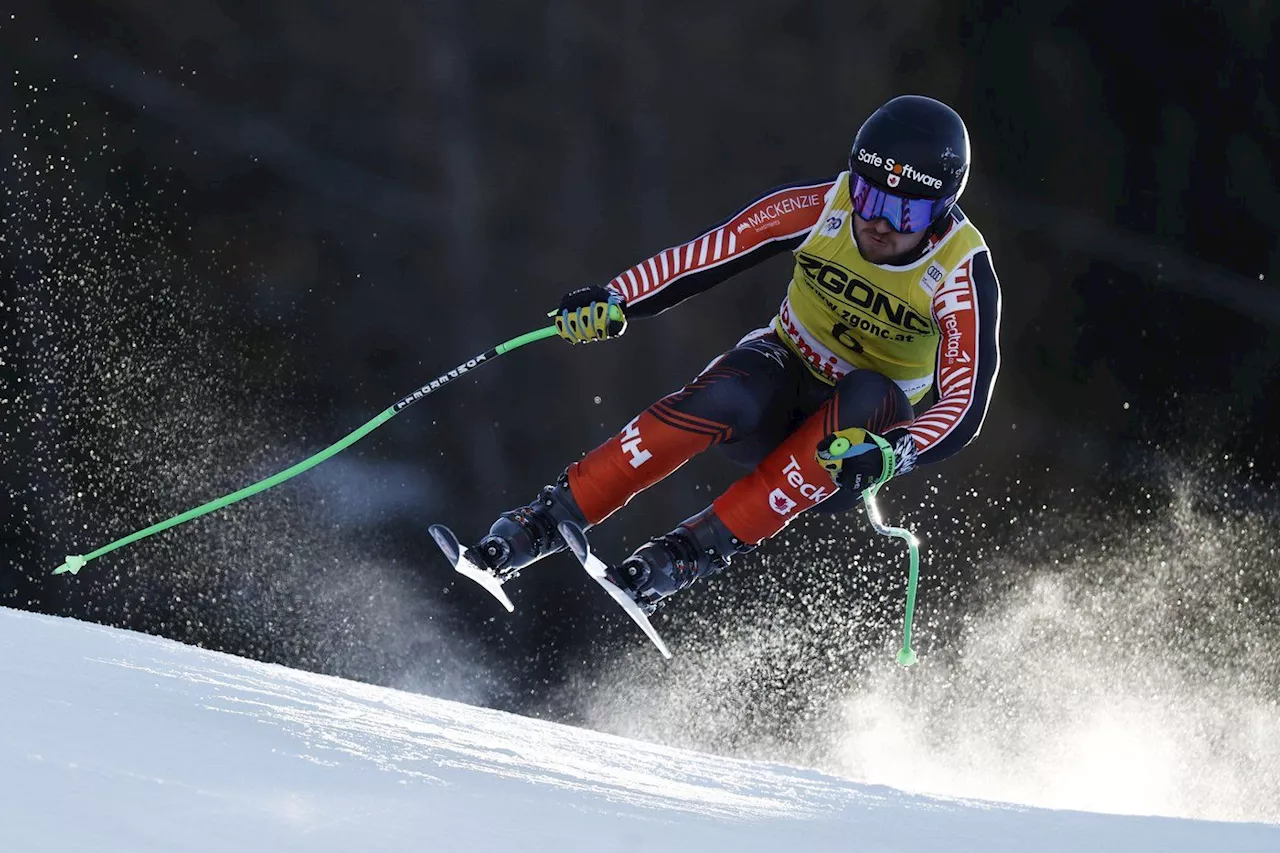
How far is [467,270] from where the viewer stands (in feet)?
21.8

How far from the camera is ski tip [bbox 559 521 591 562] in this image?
152 inches

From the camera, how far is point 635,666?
292 inches

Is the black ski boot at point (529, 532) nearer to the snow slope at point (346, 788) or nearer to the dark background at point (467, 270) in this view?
the snow slope at point (346, 788)

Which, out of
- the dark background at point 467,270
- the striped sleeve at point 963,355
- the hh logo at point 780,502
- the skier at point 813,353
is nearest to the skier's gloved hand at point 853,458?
the skier at point 813,353

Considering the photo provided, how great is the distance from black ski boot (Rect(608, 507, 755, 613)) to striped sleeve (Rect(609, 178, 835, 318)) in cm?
65

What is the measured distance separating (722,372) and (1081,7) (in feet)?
14.2

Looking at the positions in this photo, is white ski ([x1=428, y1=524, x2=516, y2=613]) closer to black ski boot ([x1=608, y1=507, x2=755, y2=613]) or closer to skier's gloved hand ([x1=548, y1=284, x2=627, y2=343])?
black ski boot ([x1=608, y1=507, x2=755, y2=613])

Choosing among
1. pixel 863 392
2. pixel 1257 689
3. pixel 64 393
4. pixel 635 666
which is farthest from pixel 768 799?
pixel 1257 689

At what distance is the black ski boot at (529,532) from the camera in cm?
395

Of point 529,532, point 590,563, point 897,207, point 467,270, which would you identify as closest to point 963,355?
point 897,207

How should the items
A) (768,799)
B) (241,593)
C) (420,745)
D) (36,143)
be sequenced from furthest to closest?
(241,593), (36,143), (768,799), (420,745)

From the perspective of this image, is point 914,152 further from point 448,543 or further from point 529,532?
point 448,543

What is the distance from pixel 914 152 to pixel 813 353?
700 millimetres

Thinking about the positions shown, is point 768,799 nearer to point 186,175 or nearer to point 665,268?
point 665,268
